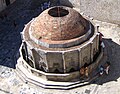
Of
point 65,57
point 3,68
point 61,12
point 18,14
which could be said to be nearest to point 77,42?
point 65,57

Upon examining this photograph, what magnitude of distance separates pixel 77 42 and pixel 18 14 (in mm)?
11468

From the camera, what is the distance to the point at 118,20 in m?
26.9

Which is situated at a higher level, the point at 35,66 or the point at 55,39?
the point at 55,39

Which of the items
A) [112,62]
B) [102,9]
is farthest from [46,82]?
[102,9]

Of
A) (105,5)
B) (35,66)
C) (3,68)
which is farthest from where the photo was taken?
(105,5)

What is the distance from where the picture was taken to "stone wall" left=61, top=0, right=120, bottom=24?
2638 centimetres

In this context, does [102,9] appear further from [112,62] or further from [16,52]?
[16,52]

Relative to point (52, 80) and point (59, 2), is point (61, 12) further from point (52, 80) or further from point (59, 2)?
point (59, 2)

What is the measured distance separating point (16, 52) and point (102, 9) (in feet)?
30.4

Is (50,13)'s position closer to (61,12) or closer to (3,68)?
(61,12)

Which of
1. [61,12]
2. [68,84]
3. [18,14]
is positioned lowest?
[68,84]

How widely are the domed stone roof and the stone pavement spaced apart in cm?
389

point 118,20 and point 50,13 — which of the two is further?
point 118,20

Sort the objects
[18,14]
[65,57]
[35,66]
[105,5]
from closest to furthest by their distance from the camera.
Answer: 1. [65,57]
2. [35,66]
3. [105,5]
4. [18,14]
